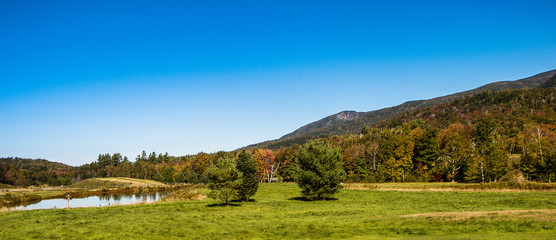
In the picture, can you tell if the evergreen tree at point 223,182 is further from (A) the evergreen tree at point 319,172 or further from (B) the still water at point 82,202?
(B) the still water at point 82,202

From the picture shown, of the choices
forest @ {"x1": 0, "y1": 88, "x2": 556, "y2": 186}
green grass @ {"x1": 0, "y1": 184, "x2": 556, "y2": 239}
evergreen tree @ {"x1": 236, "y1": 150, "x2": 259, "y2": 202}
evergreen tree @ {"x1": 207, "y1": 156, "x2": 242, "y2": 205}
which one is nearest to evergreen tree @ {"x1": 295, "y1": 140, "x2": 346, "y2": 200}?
forest @ {"x1": 0, "y1": 88, "x2": 556, "y2": 186}

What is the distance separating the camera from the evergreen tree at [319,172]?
1817 inches

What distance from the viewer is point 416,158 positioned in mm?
88000

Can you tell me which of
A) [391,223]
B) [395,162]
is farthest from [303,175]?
[395,162]

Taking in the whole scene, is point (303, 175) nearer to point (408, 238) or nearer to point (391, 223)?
point (391, 223)

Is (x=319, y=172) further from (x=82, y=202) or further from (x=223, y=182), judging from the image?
(x=82, y=202)

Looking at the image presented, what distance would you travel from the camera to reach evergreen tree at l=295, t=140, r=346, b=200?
46156 mm

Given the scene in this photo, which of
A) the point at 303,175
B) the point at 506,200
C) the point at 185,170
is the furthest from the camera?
the point at 185,170

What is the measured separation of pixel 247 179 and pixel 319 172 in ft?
33.6

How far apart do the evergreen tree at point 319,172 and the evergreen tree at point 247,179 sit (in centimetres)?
638

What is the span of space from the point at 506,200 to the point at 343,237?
2745cm

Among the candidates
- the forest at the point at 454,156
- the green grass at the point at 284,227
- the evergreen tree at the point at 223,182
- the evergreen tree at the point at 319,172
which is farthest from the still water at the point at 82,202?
the evergreen tree at the point at 319,172

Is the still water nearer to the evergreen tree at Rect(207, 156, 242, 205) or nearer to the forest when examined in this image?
the evergreen tree at Rect(207, 156, 242, 205)

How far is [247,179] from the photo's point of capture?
46.0 meters
